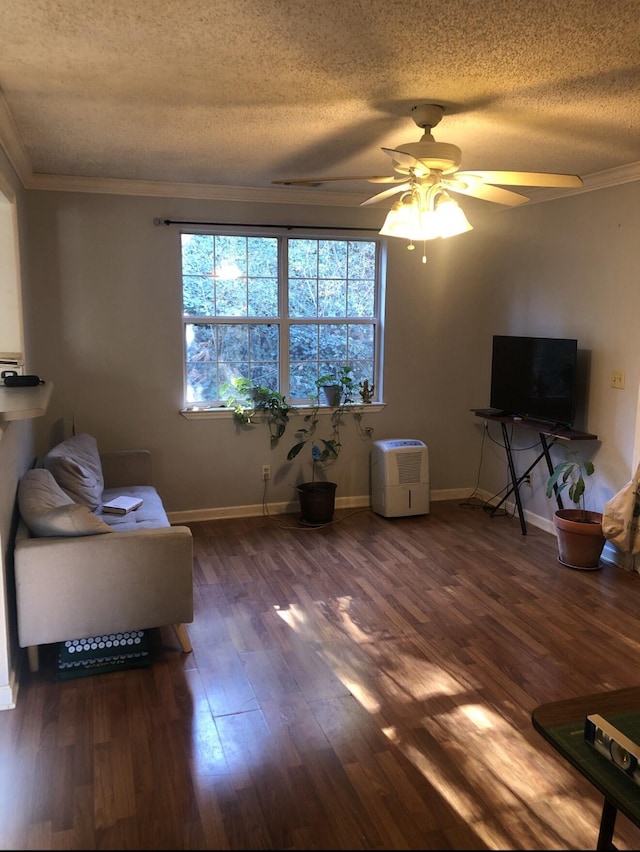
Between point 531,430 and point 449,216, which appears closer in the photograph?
point 449,216

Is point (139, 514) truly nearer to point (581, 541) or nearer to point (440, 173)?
point (440, 173)

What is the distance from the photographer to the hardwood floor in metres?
2.08

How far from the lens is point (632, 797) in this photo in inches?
→ 64.3

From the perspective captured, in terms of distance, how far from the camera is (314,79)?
2506 mm

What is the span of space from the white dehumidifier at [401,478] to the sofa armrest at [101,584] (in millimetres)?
2403

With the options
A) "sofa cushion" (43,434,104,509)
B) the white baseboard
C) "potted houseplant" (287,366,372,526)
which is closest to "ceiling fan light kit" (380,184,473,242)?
"sofa cushion" (43,434,104,509)

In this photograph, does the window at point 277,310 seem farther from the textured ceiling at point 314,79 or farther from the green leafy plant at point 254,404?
the textured ceiling at point 314,79

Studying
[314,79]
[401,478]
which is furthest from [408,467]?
[314,79]

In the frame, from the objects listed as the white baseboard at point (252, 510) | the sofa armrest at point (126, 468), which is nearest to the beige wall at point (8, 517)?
the sofa armrest at point (126, 468)

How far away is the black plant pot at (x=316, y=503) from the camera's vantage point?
4.99 meters

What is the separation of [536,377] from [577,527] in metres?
1.09

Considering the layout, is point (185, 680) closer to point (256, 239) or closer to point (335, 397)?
point (335, 397)

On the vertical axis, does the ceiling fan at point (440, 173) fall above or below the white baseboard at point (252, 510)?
above

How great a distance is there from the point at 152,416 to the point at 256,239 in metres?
1.55
